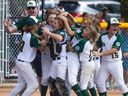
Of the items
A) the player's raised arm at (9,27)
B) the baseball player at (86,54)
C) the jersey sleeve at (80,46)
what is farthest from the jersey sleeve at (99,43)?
the player's raised arm at (9,27)

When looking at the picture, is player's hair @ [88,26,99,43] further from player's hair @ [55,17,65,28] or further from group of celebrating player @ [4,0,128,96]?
player's hair @ [55,17,65,28]

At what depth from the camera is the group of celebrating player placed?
1234 centimetres

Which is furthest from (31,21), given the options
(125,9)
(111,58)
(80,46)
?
(125,9)

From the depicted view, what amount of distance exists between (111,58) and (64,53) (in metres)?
1.02

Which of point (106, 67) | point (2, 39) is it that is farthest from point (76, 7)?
point (106, 67)

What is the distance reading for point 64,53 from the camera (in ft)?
40.8

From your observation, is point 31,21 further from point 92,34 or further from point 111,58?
point 111,58

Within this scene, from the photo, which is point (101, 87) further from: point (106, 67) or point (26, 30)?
point (26, 30)

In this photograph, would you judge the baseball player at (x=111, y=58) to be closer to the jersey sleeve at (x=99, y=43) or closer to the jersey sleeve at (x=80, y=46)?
the jersey sleeve at (x=99, y=43)

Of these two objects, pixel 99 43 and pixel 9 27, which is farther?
pixel 99 43

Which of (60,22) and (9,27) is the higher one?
(60,22)

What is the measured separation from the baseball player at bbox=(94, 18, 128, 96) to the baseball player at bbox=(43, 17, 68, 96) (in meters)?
0.86

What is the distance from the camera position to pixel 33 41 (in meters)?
12.2

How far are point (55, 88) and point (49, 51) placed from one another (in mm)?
706
